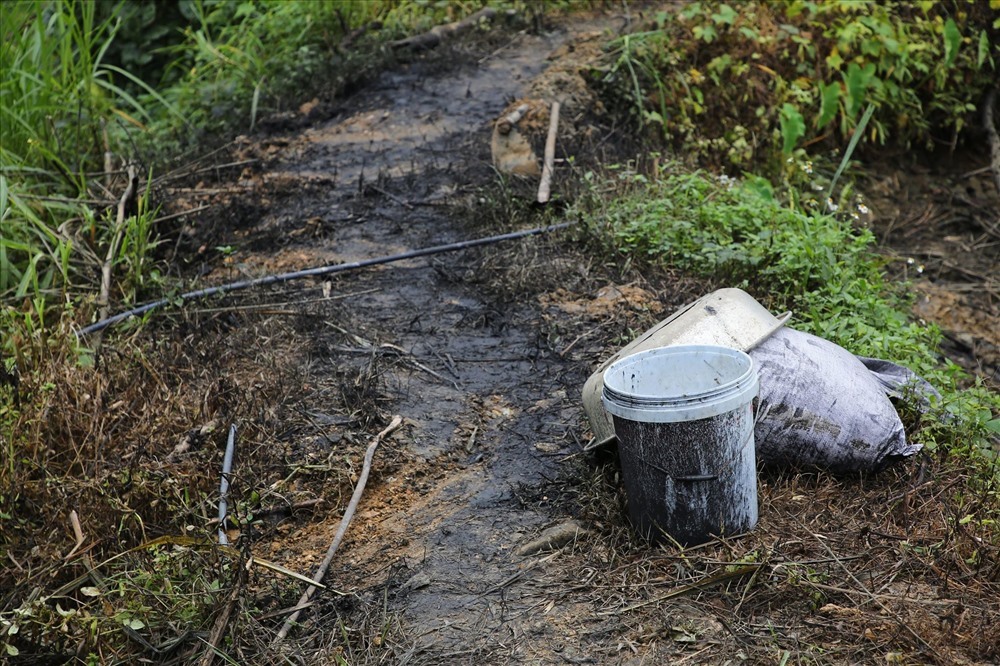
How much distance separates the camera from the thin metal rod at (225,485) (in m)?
2.94

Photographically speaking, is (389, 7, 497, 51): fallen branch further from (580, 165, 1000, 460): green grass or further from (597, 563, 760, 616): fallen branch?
(597, 563, 760, 616): fallen branch

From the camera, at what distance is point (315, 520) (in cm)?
321

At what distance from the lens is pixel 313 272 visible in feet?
14.7

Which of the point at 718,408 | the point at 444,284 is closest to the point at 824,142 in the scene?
the point at 444,284

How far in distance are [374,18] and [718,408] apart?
535 cm

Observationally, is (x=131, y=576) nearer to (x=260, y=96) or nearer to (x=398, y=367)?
(x=398, y=367)

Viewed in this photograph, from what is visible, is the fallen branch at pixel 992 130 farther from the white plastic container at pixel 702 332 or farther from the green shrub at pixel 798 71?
the white plastic container at pixel 702 332

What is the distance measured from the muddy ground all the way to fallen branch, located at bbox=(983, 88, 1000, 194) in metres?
1.26

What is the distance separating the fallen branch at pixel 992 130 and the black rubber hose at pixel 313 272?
3.23 meters

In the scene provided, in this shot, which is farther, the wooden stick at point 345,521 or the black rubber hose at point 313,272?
the black rubber hose at point 313,272

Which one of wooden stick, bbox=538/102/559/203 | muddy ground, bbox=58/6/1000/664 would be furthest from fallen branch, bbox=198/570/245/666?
wooden stick, bbox=538/102/559/203

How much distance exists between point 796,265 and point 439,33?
365 centimetres

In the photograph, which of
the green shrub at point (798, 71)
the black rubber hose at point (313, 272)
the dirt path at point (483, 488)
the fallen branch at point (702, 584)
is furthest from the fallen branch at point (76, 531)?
the green shrub at point (798, 71)

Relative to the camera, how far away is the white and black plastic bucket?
2588mm
